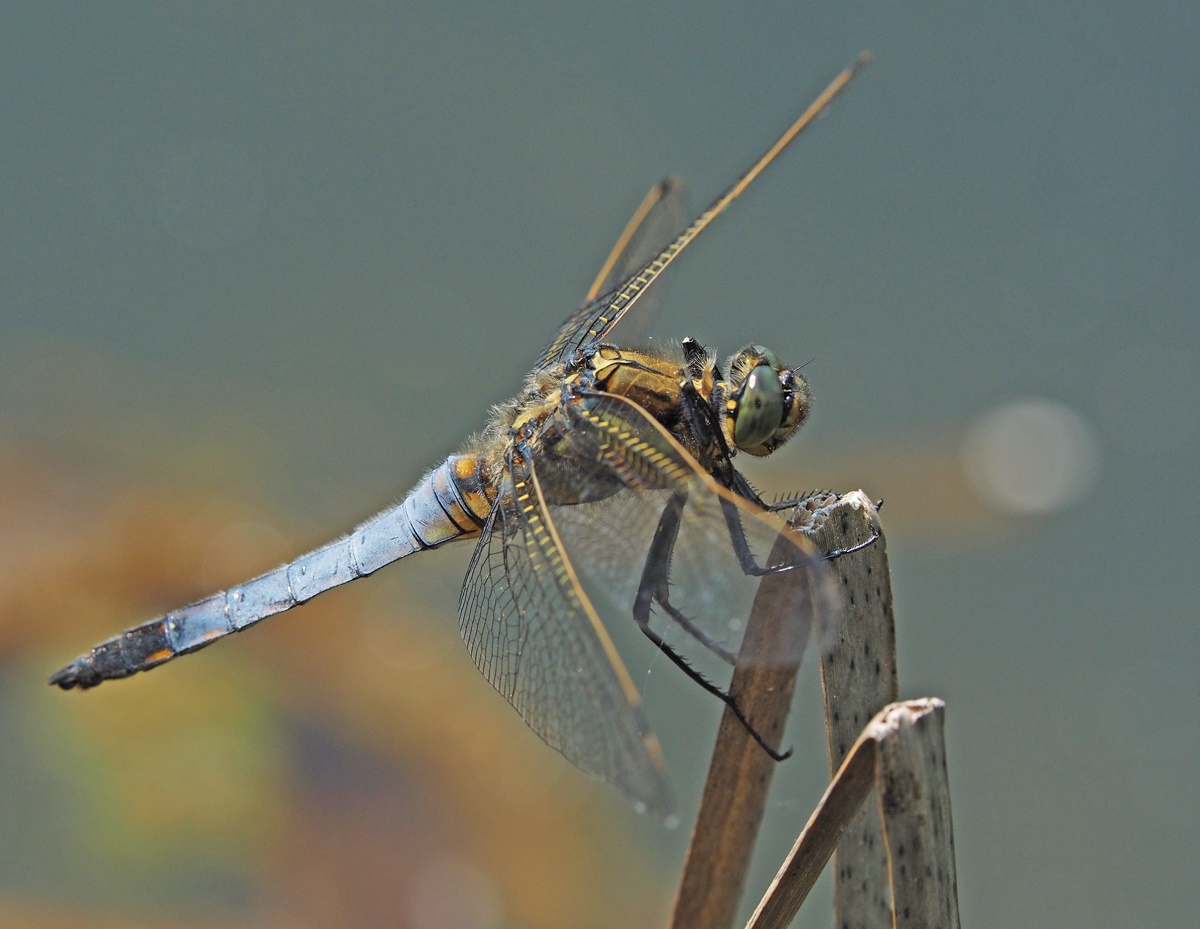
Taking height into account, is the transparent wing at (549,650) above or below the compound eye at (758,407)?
below

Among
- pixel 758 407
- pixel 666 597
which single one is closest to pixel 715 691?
pixel 666 597

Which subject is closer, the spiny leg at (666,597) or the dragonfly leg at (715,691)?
the dragonfly leg at (715,691)

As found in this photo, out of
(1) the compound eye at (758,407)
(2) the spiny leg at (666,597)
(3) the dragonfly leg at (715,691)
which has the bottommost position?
(3) the dragonfly leg at (715,691)

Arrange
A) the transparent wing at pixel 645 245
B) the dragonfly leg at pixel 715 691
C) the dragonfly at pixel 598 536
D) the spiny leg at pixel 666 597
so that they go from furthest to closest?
the transparent wing at pixel 645 245 < the spiny leg at pixel 666 597 < the dragonfly at pixel 598 536 < the dragonfly leg at pixel 715 691

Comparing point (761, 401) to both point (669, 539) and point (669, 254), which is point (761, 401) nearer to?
point (669, 539)

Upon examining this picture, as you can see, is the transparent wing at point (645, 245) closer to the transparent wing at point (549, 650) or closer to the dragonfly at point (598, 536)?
the dragonfly at point (598, 536)

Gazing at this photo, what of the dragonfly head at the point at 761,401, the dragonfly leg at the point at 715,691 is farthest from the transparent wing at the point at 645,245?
the dragonfly leg at the point at 715,691

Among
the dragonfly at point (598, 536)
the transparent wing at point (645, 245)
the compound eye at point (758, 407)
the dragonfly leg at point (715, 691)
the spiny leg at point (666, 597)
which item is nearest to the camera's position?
the dragonfly leg at point (715, 691)

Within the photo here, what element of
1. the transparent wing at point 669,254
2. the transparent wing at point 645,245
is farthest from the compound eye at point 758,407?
the transparent wing at point 645,245
